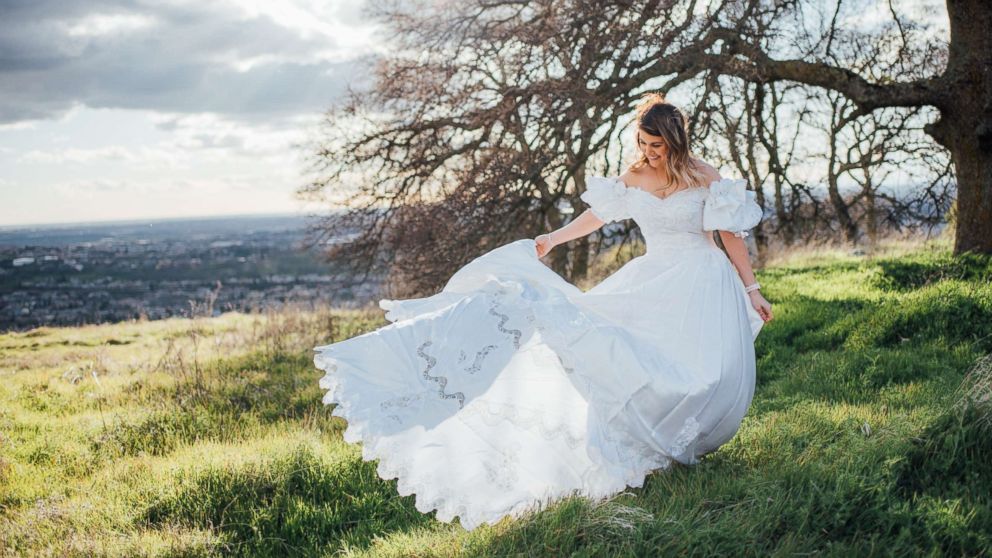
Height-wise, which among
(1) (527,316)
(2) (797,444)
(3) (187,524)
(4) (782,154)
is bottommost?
(3) (187,524)

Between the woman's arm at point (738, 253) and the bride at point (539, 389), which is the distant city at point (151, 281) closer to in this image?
the bride at point (539, 389)

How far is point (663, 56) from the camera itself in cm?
973

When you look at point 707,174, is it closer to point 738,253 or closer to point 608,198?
point 738,253

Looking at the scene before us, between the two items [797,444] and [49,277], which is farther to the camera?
[49,277]

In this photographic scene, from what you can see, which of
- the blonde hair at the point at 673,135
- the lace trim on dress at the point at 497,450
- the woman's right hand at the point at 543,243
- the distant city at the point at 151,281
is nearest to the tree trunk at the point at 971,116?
the blonde hair at the point at 673,135

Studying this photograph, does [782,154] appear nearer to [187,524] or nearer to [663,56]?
[663,56]

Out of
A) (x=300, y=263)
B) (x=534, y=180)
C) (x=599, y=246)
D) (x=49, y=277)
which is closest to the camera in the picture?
(x=534, y=180)

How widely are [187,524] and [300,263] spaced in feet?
135

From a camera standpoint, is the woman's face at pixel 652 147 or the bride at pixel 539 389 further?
the woman's face at pixel 652 147

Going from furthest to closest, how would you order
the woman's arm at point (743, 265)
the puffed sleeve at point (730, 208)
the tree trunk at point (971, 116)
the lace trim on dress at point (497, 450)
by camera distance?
the tree trunk at point (971, 116) < the woman's arm at point (743, 265) < the puffed sleeve at point (730, 208) < the lace trim on dress at point (497, 450)

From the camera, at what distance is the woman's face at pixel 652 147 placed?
422 centimetres

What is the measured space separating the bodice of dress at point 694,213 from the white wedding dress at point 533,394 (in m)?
0.44

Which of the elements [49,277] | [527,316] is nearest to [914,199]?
[527,316]

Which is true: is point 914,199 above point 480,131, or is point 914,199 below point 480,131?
below
